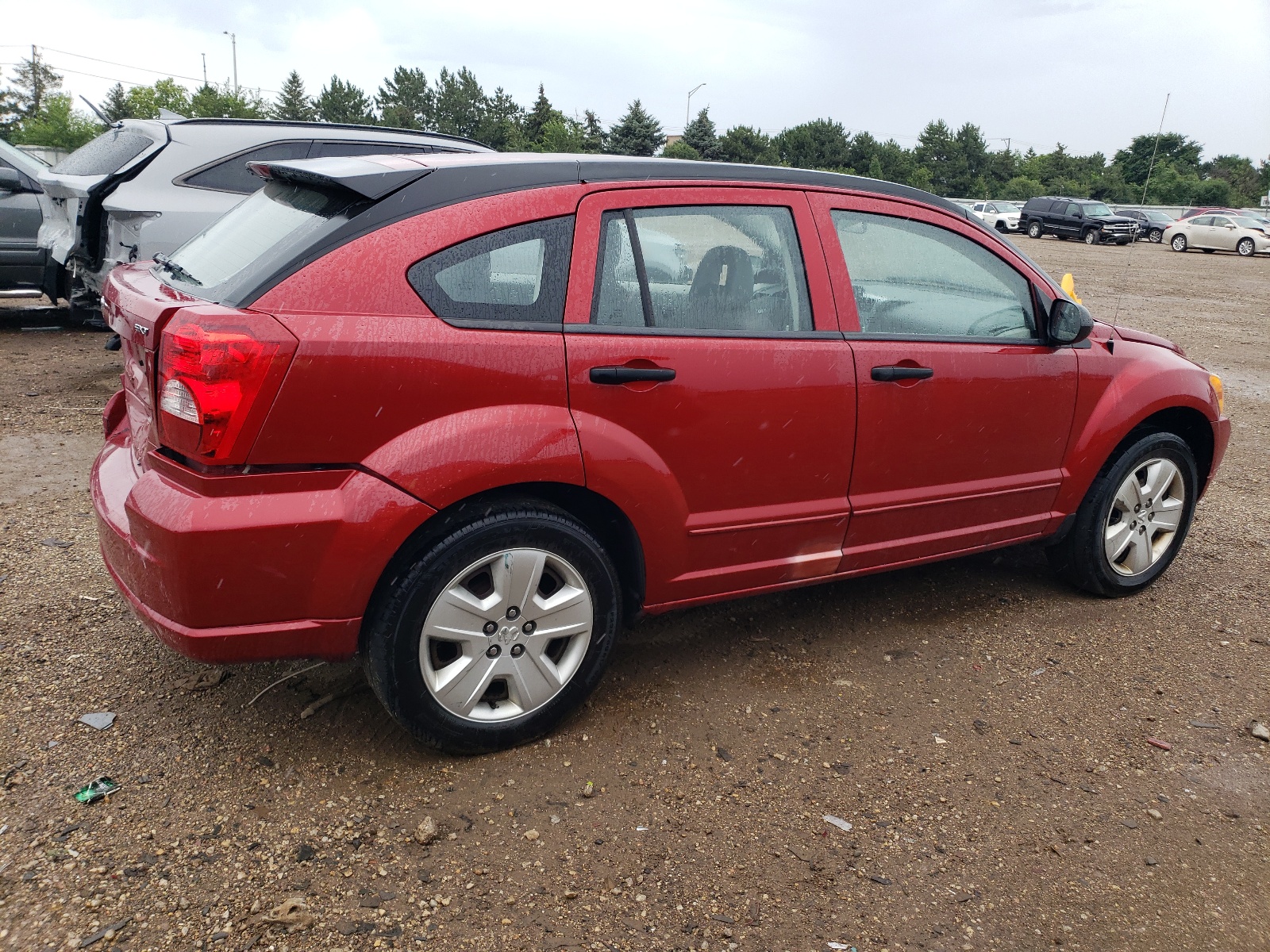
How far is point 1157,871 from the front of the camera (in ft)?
8.43

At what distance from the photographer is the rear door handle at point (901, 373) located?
11.0 ft

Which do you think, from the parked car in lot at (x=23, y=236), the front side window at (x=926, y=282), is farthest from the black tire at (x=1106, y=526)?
the parked car in lot at (x=23, y=236)

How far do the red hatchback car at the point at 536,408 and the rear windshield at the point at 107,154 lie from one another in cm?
447

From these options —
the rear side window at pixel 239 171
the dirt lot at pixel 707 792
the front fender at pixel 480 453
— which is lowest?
the dirt lot at pixel 707 792

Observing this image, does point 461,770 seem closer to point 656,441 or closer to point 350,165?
point 656,441

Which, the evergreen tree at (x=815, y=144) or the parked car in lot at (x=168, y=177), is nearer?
the parked car in lot at (x=168, y=177)

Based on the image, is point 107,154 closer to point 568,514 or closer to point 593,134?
point 568,514

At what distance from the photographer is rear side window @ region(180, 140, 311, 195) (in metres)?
6.80

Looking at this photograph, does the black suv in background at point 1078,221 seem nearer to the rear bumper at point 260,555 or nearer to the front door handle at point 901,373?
the front door handle at point 901,373

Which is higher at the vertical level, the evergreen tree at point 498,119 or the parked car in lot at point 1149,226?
the evergreen tree at point 498,119

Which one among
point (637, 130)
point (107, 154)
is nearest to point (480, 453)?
point (107, 154)

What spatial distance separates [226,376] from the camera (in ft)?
7.76

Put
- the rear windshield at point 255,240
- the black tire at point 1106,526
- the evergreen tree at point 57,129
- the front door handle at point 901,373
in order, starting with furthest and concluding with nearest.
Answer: the evergreen tree at point 57,129 → the black tire at point 1106,526 → the front door handle at point 901,373 → the rear windshield at point 255,240

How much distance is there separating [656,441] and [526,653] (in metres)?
0.73
